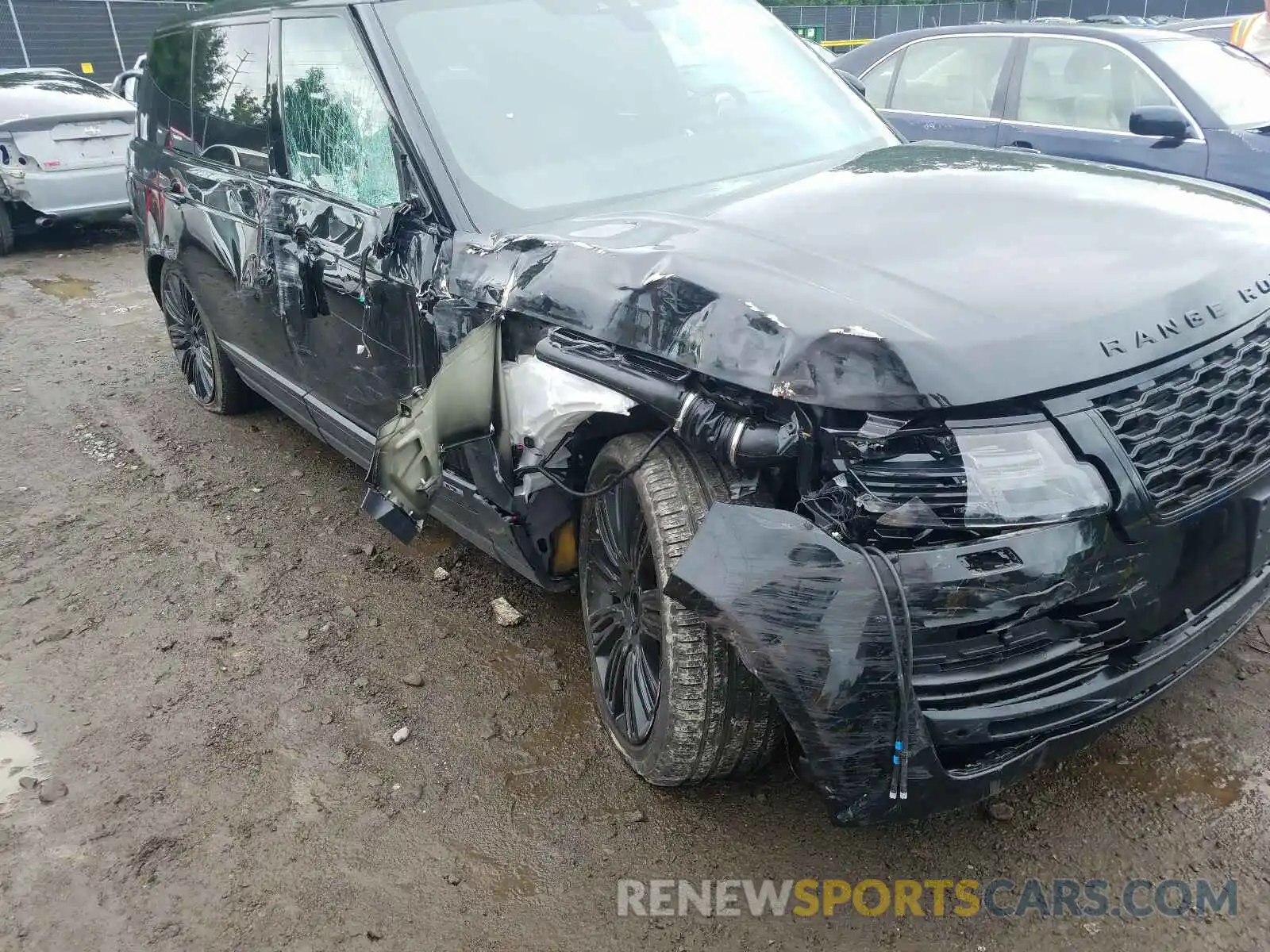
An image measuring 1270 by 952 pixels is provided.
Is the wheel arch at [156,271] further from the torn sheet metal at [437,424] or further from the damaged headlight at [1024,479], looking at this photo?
the damaged headlight at [1024,479]

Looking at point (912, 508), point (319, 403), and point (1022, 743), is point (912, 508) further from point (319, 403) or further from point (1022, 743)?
point (319, 403)

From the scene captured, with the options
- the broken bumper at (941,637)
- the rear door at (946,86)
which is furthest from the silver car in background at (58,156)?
the broken bumper at (941,637)

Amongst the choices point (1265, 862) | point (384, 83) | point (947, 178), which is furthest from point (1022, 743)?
point (384, 83)

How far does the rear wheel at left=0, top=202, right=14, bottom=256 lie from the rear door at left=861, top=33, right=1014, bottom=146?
304 inches

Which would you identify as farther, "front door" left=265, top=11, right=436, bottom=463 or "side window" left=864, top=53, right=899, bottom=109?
"side window" left=864, top=53, right=899, bottom=109

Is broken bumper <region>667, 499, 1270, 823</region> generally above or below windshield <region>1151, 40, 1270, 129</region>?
below

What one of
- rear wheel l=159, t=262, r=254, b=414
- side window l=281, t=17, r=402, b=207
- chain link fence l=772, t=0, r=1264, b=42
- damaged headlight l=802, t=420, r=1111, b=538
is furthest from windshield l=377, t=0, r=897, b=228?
chain link fence l=772, t=0, r=1264, b=42

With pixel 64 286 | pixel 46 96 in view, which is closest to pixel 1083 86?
pixel 64 286

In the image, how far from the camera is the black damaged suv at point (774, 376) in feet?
5.56

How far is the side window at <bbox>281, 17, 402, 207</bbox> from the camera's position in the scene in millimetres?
2824

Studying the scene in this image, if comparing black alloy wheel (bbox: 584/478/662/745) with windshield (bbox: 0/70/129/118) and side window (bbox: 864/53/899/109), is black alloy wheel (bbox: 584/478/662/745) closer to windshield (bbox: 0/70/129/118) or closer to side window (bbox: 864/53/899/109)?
side window (bbox: 864/53/899/109)

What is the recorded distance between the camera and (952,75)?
6512 mm

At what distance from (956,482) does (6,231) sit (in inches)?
390

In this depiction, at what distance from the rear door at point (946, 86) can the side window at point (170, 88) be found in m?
4.47
